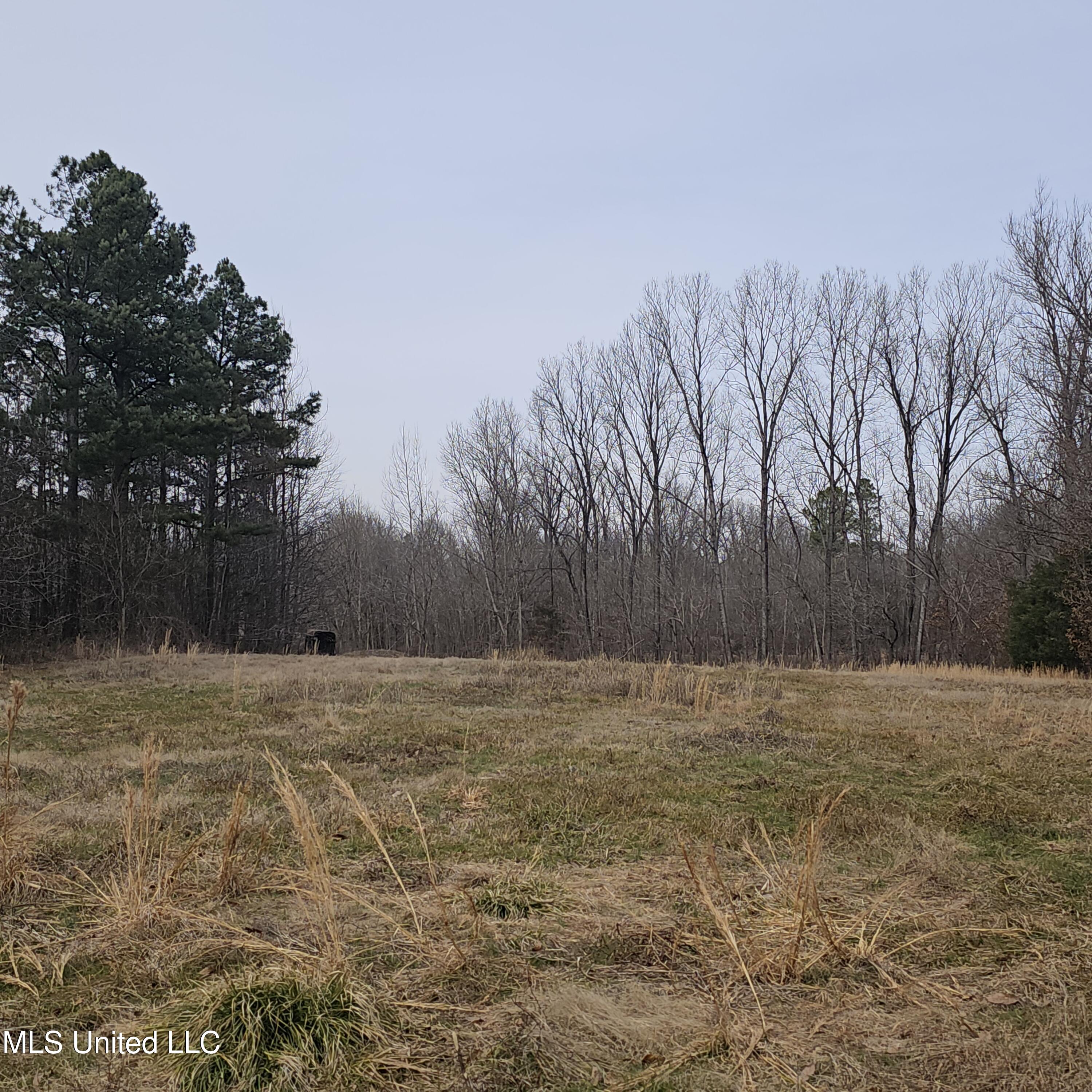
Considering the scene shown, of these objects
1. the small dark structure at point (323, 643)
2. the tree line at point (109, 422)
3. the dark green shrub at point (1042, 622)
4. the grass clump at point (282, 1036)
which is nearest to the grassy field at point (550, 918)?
the grass clump at point (282, 1036)

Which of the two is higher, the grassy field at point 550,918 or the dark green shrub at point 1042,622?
the dark green shrub at point 1042,622

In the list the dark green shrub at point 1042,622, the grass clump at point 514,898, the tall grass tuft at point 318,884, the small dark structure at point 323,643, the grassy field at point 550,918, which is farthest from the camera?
the small dark structure at point 323,643

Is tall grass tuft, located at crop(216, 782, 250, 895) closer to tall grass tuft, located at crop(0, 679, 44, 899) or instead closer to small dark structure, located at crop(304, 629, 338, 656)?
tall grass tuft, located at crop(0, 679, 44, 899)

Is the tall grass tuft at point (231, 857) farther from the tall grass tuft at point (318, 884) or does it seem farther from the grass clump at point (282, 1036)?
the grass clump at point (282, 1036)

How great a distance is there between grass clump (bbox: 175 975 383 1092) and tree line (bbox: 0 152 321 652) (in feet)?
59.3

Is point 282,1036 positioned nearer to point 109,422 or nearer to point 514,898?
point 514,898

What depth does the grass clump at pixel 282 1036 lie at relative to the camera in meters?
2.23

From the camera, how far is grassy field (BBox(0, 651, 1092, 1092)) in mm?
2340

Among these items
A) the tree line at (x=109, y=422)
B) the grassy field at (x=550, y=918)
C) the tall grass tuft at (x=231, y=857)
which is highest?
the tree line at (x=109, y=422)

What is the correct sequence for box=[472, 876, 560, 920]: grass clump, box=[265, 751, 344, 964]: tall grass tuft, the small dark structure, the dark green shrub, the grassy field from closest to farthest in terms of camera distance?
the grassy field, box=[265, 751, 344, 964]: tall grass tuft, box=[472, 876, 560, 920]: grass clump, the dark green shrub, the small dark structure

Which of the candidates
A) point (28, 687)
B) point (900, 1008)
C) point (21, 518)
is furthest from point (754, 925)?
point (21, 518)

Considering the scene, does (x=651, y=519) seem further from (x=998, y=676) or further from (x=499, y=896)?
(x=499, y=896)

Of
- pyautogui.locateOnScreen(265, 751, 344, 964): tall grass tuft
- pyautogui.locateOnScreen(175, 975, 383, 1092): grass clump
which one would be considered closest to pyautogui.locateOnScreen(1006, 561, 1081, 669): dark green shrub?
pyautogui.locateOnScreen(265, 751, 344, 964): tall grass tuft

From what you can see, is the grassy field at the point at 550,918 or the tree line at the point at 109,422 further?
the tree line at the point at 109,422
